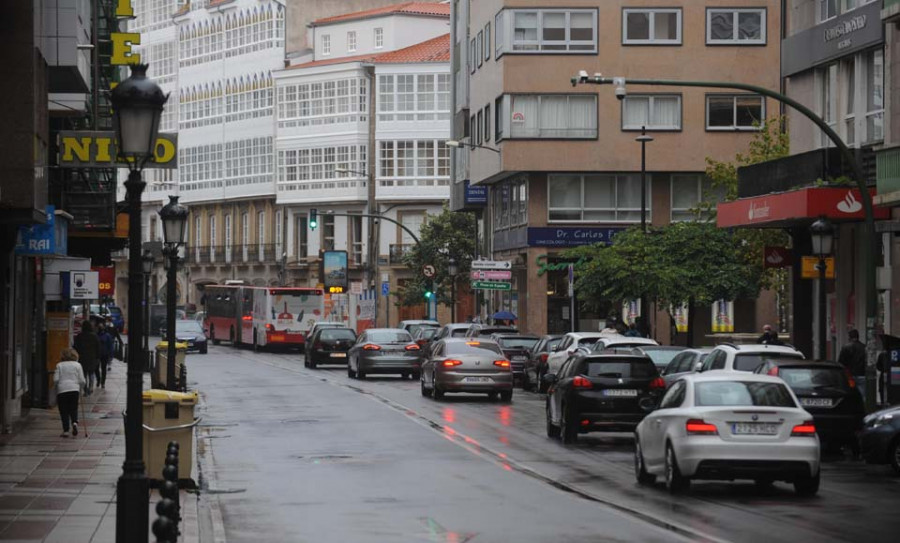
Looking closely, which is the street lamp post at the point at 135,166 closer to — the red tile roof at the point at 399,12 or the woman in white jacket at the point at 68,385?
the woman in white jacket at the point at 68,385

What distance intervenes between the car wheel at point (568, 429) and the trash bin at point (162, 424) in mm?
8559

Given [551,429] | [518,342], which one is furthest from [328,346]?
[551,429]

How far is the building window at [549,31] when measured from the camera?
2468 inches

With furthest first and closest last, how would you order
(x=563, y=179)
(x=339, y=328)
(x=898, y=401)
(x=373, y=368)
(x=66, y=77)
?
(x=563, y=179)
(x=339, y=328)
(x=373, y=368)
(x=898, y=401)
(x=66, y=77)

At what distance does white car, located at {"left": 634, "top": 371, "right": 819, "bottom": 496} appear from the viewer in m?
19.1

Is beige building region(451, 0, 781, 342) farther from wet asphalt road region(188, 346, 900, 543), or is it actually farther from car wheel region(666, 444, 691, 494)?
car wheel region(666, 444, 691, 494)

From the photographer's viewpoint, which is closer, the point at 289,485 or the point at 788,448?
the point at 788,448

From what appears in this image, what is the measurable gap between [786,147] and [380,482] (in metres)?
33.2

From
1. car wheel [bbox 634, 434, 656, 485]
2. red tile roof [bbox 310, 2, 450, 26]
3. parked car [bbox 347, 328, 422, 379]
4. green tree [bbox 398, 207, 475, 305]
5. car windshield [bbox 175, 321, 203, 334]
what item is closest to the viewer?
car wheel [bbox 634, 434, 656, 485]

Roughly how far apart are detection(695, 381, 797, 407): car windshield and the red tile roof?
85.9m

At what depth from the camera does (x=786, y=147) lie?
51.6 meters

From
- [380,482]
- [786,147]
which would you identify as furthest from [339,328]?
[380,482]

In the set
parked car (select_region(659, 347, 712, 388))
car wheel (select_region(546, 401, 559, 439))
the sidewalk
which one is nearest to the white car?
the sidewalk

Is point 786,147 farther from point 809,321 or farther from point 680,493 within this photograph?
point 680,493
